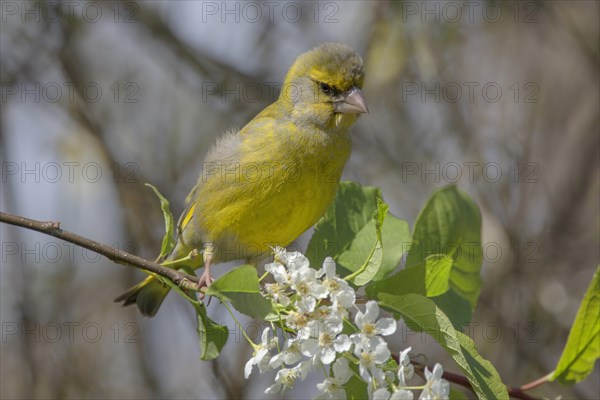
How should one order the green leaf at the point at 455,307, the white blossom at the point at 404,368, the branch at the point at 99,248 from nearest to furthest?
the white blossom at the point at 404,368, the branch at the point at 99,248, the green leaf at the point at 455,307

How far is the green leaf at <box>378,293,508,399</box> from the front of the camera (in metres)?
2.31

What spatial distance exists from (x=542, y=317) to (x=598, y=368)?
0.86m

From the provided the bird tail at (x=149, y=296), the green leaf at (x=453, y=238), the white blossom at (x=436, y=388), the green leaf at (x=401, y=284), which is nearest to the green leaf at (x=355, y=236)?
the green leaf at (x=453, y=238)

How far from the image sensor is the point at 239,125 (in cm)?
590

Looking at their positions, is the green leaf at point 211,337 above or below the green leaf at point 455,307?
below

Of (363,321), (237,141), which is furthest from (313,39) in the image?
(363,321)

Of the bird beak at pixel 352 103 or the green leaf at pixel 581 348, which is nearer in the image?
the green leaf at pixel 581 348

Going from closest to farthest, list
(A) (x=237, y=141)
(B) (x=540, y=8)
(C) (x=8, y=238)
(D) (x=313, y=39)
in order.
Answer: (A) (x=237, y=141) → (C) (x=8, y=238) → (D) (x=313, y=39) → (B) (x=540, y=8)

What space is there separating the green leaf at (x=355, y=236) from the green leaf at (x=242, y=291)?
649 millimetres

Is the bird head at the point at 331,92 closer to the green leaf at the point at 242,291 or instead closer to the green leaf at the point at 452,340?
the green leaf at the point at 452,340

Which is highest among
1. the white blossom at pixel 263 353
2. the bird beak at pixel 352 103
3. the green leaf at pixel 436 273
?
the bird beak at pixel 352 103

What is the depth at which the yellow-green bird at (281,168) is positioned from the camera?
364 cm

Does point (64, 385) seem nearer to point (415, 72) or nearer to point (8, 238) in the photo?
point (8, 238)

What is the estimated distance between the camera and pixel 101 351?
620 cm
